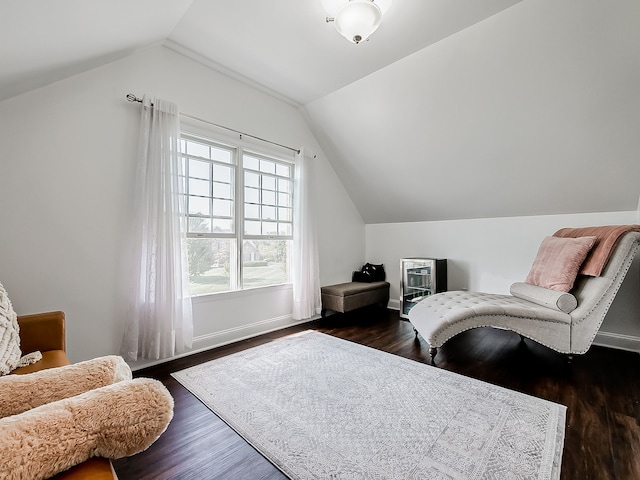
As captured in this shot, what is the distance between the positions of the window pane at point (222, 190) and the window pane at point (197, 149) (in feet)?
1.04

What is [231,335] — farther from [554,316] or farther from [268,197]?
[554,316]

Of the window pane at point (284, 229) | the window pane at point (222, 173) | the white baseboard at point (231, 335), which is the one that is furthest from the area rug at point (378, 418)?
the window pane at point (222, 173)

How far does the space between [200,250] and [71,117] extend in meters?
1.45

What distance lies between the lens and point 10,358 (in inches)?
53.1

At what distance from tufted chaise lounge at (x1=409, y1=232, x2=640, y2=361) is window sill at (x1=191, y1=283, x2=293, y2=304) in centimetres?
172

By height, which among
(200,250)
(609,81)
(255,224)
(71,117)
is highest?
(609,81)

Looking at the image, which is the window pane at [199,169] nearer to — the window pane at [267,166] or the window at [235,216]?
the window at [235,216]

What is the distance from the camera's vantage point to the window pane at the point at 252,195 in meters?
3.28

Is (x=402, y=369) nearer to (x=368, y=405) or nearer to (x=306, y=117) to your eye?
(x=368, y=405)

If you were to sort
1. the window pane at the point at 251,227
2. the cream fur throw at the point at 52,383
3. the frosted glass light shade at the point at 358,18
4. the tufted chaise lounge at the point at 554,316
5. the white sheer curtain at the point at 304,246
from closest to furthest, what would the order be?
the cream fur throw at the point at 52,383 < the frosted glass light shade at the point at 358,18 < the tufted chaise lounge at the point at 554,316 < the window pane at the point at 251,227 < the white sheer curtain at the point at 304,246

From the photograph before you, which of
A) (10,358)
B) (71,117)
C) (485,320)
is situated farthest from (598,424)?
(71,117)

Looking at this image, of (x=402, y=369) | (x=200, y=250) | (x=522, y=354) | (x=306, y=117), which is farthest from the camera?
(x=306, y=117)

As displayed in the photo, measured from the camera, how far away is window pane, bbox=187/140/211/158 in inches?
112

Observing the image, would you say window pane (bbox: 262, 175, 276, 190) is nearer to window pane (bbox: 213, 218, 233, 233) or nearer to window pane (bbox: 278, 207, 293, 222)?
window pane (bbox: 278, 207, 293, 222)
